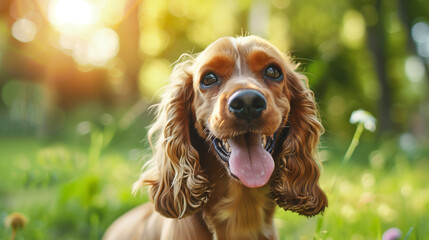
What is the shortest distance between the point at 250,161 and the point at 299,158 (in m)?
0.53

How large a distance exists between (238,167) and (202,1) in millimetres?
18915

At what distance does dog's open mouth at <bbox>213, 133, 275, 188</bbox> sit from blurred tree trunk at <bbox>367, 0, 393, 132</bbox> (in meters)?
12.6

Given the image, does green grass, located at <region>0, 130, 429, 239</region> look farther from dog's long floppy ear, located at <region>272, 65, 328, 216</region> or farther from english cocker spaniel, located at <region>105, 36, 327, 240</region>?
english cocker spaniel, located at <region>105, 36, 327, 240</region>

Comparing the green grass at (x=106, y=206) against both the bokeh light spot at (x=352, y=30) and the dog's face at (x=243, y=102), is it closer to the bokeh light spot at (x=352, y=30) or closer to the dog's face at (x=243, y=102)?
the dog's face at (x=243, y=102)

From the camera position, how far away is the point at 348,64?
892 inches

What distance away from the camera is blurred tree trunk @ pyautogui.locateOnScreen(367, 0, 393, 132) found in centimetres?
1427

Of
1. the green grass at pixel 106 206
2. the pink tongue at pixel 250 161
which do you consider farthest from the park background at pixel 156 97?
the pink tongue at pixel 250 161

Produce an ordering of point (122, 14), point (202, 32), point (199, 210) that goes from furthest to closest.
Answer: point (202, 32) < point (122, 14) < point (199, 210)

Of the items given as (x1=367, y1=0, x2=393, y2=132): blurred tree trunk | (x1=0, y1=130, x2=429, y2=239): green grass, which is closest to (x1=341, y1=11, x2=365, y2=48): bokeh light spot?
(x1=367, y1=0, x2=393, y2=132): blurred tree trunk

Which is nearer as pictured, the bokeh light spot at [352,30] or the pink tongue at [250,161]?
the pink tongue at [250,161]

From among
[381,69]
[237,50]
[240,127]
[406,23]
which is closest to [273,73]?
[237,50]

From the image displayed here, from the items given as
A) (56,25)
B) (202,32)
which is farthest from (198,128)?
(202,32)

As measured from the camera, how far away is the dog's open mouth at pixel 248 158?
88.5 inches

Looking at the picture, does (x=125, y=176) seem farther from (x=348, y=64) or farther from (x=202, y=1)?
(x=348, y=64)
